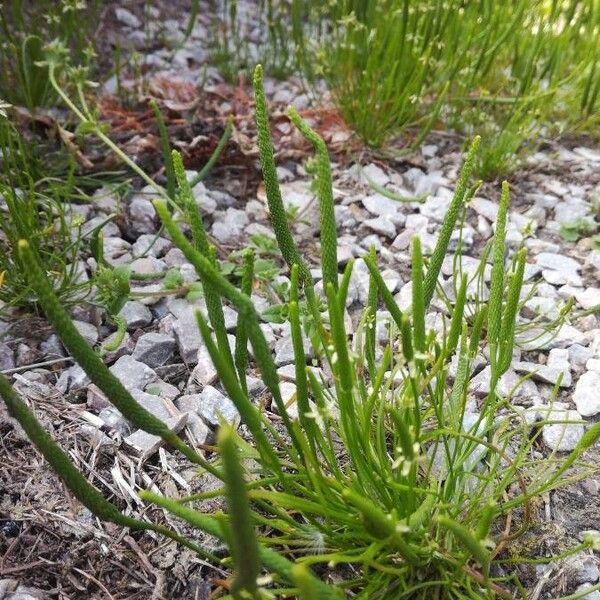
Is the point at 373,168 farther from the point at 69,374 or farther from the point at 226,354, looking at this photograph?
the point at 226,354

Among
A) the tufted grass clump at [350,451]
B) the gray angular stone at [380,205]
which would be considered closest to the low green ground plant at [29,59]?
the gray angular stone at [380,205]

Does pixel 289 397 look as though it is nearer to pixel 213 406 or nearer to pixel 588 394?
pixel 213 406

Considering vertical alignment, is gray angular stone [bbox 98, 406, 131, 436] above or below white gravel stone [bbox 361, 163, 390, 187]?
below

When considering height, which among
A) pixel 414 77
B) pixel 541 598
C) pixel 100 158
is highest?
pixel 414 77

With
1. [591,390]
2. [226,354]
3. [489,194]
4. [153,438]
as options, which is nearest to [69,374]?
[153,438]

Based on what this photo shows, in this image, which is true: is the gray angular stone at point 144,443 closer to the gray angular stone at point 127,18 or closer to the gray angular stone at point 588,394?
the gray angular stone at point 588,394

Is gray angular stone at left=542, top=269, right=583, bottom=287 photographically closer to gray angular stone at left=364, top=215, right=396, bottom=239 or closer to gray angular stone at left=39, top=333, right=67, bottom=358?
gray angular stone at left=364, top=215, right=396, bottom=239

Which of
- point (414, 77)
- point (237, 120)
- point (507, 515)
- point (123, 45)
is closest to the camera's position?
point (507, 515)

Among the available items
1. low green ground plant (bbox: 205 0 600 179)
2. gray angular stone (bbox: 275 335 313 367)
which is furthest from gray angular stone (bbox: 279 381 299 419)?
low green ground plant (bbox: 205 0 600 179)

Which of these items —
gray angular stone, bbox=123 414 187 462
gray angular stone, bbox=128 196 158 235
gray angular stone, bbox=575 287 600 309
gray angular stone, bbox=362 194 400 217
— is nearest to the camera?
gray angular stone, bbox=123 414 187 462
